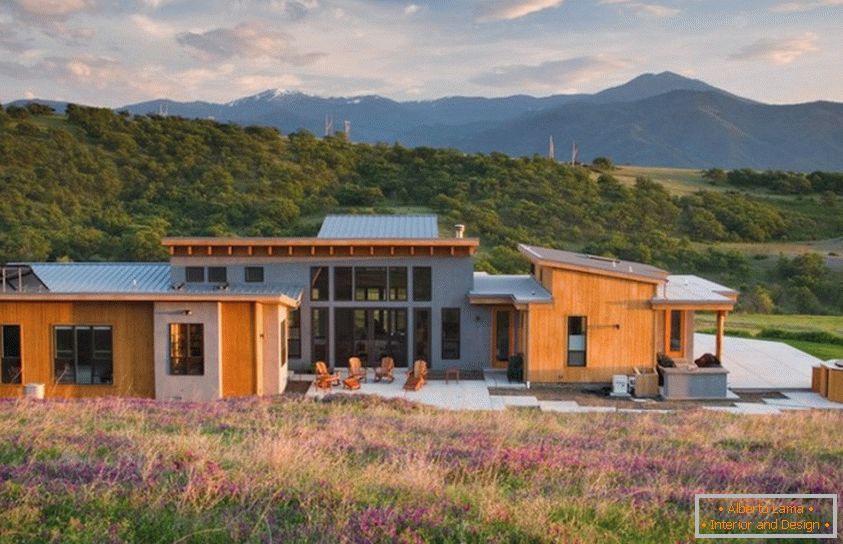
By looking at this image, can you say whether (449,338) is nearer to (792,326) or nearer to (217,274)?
(217,274)

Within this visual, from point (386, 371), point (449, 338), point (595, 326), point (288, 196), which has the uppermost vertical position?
point (288, 196)

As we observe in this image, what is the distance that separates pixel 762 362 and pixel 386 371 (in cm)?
1218

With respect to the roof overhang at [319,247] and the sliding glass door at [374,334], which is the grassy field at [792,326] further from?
the sliding glass door at [374,334]

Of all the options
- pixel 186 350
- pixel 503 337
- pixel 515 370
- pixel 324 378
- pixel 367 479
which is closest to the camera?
pixel 367 479

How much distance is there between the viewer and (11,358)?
18.8m

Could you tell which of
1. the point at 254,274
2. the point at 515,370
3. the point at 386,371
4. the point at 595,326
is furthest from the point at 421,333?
the point at 254,274

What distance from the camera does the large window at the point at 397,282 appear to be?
22.3 meters

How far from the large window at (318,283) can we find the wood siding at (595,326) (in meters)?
6.34

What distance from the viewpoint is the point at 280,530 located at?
5.41m

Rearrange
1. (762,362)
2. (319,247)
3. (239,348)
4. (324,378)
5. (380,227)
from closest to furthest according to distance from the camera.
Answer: (239,348), (324,378), (319,247), (762,362), (380,227)

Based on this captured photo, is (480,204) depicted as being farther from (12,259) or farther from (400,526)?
(400,526)

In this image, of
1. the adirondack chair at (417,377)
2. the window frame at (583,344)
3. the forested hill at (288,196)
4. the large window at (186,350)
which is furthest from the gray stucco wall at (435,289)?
the forested hill at (288,196)

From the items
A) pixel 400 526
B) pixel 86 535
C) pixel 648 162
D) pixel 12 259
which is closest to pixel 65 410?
pixel 86 535

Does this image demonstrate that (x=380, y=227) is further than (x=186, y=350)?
Yes
